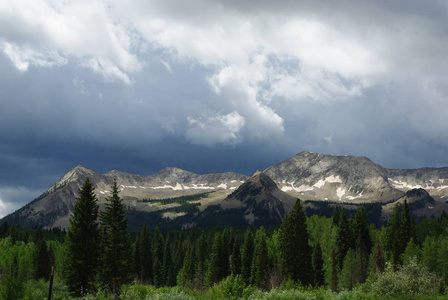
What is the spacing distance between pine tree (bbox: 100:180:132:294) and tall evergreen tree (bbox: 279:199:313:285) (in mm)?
28464

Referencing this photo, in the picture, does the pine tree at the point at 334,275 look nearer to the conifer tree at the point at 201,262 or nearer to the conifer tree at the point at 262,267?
the conifer tree at the point at 262,267

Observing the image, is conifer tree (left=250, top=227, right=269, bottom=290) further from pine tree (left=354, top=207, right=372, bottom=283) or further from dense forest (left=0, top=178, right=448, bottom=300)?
pine tree (left=354, top=207, right=372, bottom=283)

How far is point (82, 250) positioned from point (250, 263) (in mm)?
67580

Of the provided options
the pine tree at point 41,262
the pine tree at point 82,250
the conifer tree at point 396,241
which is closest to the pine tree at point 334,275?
the conifer tree at point 396,241

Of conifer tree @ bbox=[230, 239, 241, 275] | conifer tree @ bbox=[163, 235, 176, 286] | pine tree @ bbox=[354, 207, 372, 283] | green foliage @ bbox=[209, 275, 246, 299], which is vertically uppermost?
pine tree @ bbox=[354, 207, 372, 283]

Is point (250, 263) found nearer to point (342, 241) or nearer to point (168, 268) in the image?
point (342, 241)

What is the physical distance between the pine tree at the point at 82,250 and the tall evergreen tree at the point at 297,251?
33859 mm

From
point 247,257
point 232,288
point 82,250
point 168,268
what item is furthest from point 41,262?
point 232,288

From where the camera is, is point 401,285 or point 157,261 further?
point 157,261

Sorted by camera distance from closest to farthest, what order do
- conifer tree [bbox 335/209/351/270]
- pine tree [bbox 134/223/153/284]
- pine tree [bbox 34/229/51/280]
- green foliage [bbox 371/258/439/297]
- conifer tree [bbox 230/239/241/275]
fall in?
green foliage [bbox 371/258/439/297]
conifer tree [bbox 335/209/351/270]
conifer tree [bbox 230/239/241/275]
pine tree [bbox 34/229/51/280]
pine tree [bbox 134/223/153/284]

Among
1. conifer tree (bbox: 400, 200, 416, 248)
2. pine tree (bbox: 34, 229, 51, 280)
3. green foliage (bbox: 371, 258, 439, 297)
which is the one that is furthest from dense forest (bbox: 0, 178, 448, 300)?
pine tree (bbox: 34, 229, 51, 280)

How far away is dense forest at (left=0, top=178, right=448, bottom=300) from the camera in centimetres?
5009

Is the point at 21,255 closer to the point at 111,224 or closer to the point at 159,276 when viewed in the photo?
the point at 159,276

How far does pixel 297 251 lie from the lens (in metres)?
74.1
